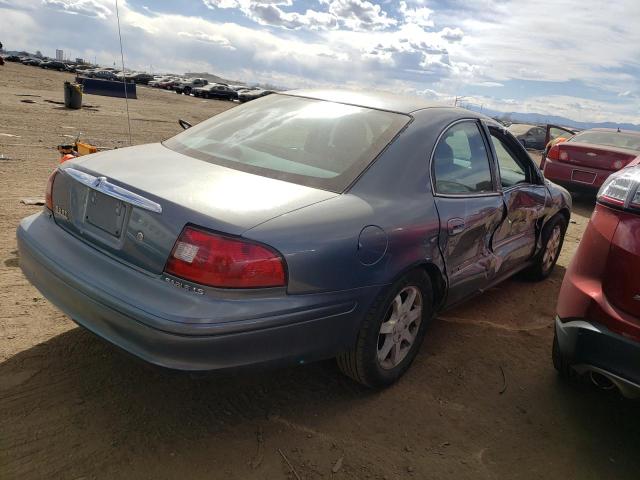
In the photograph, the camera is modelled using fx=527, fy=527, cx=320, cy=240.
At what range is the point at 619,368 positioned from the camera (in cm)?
230

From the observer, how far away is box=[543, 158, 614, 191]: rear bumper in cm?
862

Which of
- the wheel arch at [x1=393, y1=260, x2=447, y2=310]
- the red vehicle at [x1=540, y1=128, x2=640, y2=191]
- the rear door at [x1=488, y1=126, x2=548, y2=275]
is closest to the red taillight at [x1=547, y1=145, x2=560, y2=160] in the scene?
the red vehicle at [x1=540, y1=128, x2=640, y2=191]

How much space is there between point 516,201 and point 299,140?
1.85 meters

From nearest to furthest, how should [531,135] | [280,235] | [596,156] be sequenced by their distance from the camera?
[280,235]
[596,156]
[531,135]

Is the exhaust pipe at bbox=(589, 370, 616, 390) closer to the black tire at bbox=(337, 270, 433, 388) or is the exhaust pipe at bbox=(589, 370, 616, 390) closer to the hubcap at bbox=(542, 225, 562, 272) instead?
the black tire at bbox=(337, 270, 433, 388)

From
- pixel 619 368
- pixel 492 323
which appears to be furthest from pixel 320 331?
pixel 492 323

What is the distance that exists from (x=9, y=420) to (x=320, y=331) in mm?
1450

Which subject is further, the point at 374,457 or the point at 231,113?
the point at 231,113

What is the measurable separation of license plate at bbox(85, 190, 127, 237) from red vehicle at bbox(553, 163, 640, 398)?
2.12 m

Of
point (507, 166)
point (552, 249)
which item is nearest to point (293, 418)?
point (507, 166)

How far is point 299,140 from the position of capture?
9.62 feet

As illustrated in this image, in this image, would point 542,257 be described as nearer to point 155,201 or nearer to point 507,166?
point 507,166

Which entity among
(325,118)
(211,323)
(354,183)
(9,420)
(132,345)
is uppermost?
(325,118)

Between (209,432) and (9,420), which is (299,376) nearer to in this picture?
(209,432)
